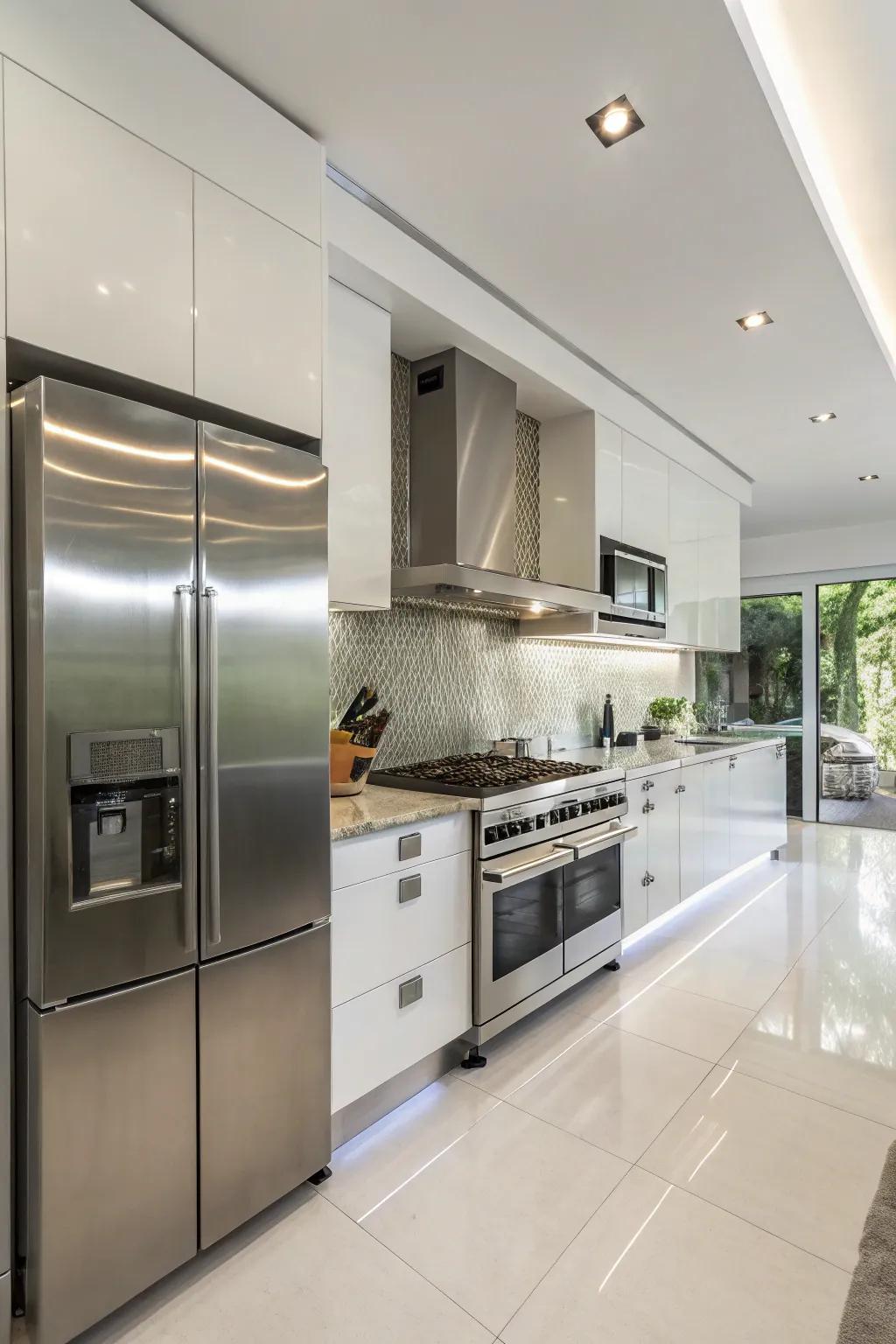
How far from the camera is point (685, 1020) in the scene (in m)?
2.77

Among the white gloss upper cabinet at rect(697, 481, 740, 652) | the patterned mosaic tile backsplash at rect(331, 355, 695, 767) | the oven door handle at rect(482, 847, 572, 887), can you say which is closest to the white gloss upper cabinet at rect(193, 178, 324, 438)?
the patterned mosaic tile backsplash at rect(331, 355, 695, 767)

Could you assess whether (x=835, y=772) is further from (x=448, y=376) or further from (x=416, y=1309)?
(x=416, y=1309)

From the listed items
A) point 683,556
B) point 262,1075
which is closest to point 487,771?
point 262,1075

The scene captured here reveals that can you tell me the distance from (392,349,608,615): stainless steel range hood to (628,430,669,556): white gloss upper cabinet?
1.01 meters

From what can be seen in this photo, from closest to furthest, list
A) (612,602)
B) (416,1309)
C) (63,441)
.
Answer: (63,441)
(416,1309)
(612,602)

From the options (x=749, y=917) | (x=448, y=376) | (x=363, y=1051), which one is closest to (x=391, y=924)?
(x=363, y=1051)

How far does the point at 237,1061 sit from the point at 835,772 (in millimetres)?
6498

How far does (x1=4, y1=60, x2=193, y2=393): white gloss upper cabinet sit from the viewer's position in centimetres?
137

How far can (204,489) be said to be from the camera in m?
1.59


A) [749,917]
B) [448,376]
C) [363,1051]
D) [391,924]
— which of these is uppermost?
[448,376]

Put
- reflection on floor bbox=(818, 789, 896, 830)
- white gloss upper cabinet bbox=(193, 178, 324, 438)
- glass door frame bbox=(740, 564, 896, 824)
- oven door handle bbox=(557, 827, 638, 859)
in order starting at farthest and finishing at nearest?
glass door frame bbox=(740, 564, 896, 824) < reflection on floor bbox=(818, 789, 896, 830) < oven door handle bbox=(557, 827, 638, 859) < white gloss upper cabinet bbox=(193, 178, 324, 438)

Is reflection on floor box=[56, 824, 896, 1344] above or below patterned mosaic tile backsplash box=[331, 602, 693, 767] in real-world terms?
below

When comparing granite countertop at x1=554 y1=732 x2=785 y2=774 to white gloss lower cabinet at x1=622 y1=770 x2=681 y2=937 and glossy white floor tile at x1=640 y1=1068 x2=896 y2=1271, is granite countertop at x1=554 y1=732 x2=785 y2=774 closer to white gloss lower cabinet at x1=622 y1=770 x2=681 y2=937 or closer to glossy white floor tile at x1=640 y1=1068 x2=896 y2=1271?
white gloss lower cabinet at x1=622 y1=770 x2=681 y2=937

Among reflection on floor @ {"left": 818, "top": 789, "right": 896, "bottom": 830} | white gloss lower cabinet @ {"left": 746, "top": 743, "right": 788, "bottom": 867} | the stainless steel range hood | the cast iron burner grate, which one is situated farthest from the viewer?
reflection on floor @ {"left": 818, "top": 789, "right": 896, "bottom": 830}
